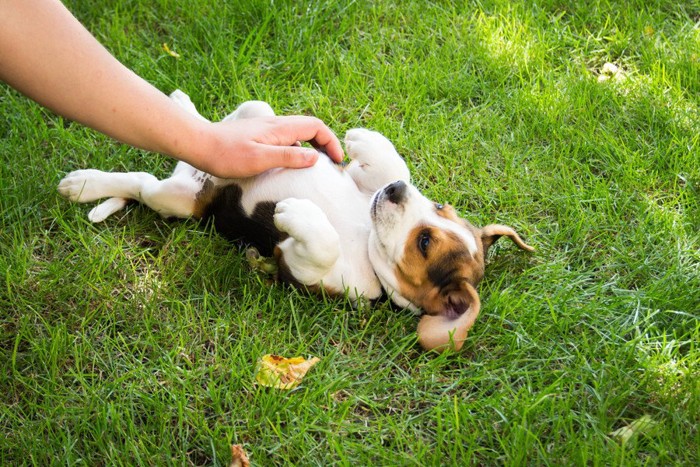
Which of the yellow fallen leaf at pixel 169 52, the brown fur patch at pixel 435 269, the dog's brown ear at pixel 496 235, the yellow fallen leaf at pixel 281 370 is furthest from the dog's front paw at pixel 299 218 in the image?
the yellow fallen leaf at pixel 169 52

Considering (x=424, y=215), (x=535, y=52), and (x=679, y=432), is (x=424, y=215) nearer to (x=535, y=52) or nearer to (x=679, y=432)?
(x=679, y=432)

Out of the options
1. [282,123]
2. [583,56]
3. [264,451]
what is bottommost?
[264,451]

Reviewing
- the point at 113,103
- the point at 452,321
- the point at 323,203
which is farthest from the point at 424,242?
the point at 113,103

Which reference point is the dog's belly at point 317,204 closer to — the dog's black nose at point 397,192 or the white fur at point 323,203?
the white fur at point 323,203

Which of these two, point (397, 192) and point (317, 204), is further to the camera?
point (317, 204)

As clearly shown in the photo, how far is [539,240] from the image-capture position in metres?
3.88

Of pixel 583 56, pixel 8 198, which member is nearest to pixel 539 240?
pixel 583 56

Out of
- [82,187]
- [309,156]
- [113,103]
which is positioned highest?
[113,103]

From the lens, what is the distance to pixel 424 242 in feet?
11.0

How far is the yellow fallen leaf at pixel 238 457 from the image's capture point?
9.22 feet

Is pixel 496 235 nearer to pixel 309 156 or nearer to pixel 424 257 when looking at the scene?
pixel 424 257

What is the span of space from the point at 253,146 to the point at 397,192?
0.63 metres

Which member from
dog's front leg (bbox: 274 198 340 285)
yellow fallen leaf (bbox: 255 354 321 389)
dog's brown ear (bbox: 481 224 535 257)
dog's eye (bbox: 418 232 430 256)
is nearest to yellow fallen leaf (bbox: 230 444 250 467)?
yellow fallen leaf (bbox: 255 354 321 389)

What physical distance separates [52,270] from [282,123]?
1.18m
